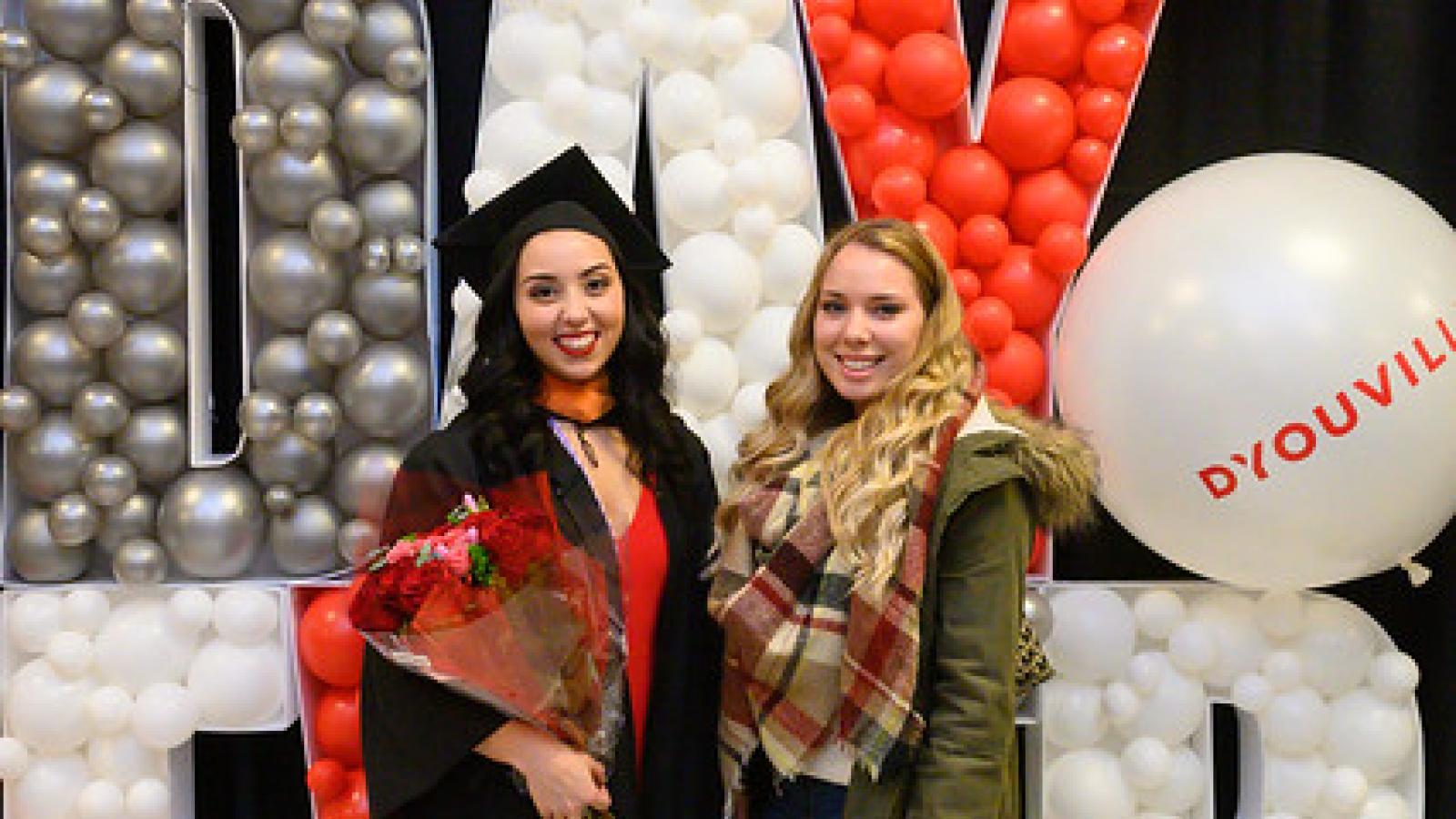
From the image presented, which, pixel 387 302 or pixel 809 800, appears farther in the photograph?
Answer: pixel 387 302

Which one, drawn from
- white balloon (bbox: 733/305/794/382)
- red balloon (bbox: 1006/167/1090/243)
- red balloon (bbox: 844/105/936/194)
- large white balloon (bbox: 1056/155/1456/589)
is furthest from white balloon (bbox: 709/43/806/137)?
large white balloon (bbox: 1056/155/1456/589)

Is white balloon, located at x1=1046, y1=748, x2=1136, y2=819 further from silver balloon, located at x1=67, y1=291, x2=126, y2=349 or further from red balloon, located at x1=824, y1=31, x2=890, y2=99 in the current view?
silver balloon, located at x1=67, y1=291, x2=126, y2=349

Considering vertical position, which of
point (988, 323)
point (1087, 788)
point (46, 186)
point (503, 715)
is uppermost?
point (46, 186)

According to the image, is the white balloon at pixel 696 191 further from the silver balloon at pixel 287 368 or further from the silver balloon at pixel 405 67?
the silver balloon at pixel 287 368

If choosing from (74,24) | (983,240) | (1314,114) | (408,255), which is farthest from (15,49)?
(1314,114)

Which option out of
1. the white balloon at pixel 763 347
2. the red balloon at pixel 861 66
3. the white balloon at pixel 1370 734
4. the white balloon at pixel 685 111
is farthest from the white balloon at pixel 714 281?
→ the white balloon at pixel 1370 734

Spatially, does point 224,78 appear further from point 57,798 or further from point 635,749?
point 635,749

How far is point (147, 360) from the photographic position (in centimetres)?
281

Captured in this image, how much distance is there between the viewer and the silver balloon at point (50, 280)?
281 cm

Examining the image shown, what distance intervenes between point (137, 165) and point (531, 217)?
1.05 meters

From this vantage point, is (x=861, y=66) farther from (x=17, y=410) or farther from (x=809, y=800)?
(x=17, y=410)

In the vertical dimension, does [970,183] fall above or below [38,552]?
above

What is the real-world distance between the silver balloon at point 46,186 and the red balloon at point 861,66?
5.65ft

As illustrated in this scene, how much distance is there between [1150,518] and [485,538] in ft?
5.03
